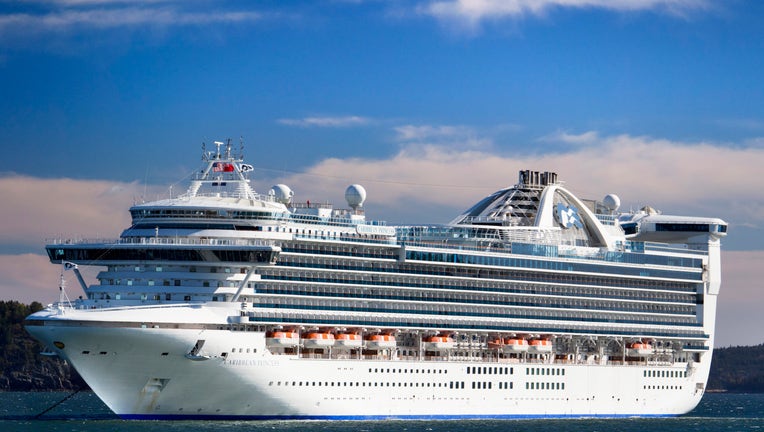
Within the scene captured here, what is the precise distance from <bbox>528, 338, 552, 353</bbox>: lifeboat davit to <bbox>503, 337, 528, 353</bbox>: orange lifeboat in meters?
0.75

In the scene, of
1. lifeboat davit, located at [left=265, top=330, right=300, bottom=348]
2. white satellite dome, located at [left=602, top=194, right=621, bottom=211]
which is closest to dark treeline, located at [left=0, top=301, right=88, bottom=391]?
white satellite dome, located at [left=602, top=194, right=621, bottom=211]

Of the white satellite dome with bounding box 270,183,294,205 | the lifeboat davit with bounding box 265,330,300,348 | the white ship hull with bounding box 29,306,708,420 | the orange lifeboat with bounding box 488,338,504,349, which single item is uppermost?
the white satellite dome with bounding box 270,183,294,205

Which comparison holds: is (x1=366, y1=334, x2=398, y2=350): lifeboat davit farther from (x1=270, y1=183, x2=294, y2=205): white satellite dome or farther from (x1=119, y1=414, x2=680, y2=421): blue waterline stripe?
(x1=270, y1=183, x2=294, y2=205): white satellite dome

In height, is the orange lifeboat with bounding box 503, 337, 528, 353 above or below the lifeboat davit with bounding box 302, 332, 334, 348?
above

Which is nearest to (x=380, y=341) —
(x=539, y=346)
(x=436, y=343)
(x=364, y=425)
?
(x=436, y=343)

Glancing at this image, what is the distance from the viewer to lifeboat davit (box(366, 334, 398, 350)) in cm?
7038

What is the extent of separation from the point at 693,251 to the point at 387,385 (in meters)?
28.5

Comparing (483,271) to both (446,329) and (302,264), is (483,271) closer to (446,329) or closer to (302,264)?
(446,329)

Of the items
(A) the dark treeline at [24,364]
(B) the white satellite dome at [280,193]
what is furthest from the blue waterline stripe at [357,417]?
(A) the dark treeline at [24,364]

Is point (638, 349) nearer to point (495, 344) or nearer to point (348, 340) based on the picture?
point (495, 344)

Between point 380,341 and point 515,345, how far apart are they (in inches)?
399

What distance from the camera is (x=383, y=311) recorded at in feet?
236

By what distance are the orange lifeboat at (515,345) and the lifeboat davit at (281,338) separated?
15.1 m

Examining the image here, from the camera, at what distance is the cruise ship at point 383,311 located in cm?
6444
